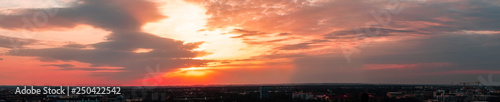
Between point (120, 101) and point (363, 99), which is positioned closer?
point (363, 99)

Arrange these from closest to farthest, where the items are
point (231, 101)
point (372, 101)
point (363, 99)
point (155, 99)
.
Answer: point (363, 99) → point (372, 101) → point (231, 101) → point (155, 99)

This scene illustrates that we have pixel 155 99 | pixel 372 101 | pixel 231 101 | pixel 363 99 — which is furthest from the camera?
pixel 155 99

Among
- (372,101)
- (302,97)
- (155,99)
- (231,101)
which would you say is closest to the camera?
(372,101)

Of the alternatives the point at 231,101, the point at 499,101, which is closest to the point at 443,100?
the point at 499,101

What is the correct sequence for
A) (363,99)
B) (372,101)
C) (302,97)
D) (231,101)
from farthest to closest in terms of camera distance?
1. (302,97)
2. (231,101)
3. (372,101)
4. (363,99)

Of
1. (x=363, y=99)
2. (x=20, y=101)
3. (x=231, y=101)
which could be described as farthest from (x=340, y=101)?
(x=363, y=99)

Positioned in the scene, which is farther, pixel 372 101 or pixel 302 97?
pixel 302 97

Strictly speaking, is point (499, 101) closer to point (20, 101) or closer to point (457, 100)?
point (457, 100)

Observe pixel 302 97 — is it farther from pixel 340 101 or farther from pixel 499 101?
pixel 499 101
